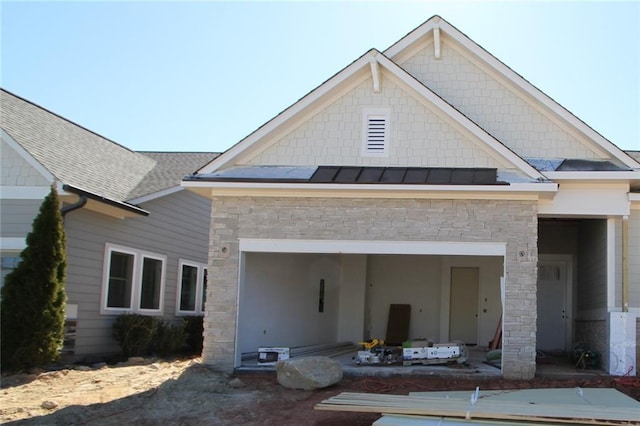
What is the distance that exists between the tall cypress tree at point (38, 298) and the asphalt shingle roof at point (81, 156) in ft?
3.82

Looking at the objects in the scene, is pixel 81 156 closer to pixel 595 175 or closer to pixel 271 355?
pixel 271 355

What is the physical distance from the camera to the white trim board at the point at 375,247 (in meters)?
12.3

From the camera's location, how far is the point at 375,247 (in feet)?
41.0

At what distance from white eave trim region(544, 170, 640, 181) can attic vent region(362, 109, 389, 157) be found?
2983mm

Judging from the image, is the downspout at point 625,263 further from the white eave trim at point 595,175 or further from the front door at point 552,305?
the front door at point 552,305

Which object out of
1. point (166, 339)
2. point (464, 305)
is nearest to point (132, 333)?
point (166, 339)

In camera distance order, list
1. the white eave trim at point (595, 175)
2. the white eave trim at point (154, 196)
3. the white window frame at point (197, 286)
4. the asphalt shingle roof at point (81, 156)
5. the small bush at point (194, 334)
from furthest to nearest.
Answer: the white window frame at point (197, 286) < the small bush at point (194, 334) < the white eave trim at point (154, 196) < the asphalt shingle roof at point (81, 156) < the white eave trim at point (595, 175)

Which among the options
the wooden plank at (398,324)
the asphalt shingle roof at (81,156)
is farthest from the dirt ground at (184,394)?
the wooden plank at (398,324)

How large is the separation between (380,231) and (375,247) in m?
0.30

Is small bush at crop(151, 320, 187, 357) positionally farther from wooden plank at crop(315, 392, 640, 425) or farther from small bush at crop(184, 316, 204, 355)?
wooden plank at crop(315, 392, 640, 425)

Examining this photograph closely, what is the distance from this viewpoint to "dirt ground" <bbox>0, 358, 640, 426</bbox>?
Result: 30.5 ft

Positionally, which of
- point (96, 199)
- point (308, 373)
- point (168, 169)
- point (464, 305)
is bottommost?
point (308, 373)

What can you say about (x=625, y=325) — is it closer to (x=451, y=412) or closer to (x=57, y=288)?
(x=451, y=412)

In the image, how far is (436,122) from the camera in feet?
42.1
